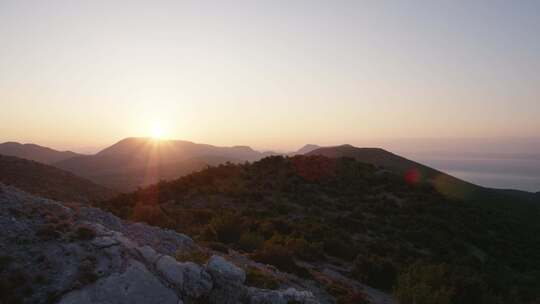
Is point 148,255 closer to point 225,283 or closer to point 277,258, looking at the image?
point 225,283

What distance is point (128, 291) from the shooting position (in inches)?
283

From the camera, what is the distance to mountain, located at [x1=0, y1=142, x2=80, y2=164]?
16701 cm

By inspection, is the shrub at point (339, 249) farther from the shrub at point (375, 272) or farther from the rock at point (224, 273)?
the rock at point (224, 273)

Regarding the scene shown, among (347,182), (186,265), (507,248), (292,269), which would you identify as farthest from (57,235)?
(347,182)

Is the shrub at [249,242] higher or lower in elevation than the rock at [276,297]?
lower

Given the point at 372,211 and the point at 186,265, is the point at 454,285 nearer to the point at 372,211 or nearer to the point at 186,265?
the point at 186,265

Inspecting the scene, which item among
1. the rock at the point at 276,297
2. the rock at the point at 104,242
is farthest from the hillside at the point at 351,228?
the rock at the point at 104,242

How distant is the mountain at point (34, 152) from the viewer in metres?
167

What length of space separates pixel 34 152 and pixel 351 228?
606ft

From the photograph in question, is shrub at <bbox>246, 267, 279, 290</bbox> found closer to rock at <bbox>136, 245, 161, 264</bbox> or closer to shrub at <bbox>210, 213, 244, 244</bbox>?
rock at <bbox>136, 245, 161, 264</bbox>

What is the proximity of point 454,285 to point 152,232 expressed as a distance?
966cm

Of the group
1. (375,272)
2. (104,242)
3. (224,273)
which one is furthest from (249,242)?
(104,242)

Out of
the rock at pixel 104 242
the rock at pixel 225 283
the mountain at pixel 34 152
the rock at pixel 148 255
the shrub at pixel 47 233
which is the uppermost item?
the shrub at pixel 47 233

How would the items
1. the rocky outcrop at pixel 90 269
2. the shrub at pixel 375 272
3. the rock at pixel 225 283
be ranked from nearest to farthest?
the rocky outcrop at pixel 90 269, the rock at pixel 225 283, the shrub at pixel 375 272
